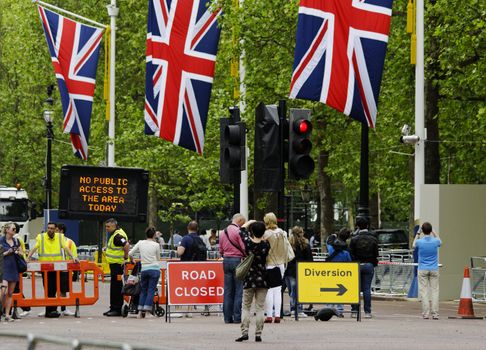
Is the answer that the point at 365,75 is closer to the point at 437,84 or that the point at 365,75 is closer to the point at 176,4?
the point at 176,4

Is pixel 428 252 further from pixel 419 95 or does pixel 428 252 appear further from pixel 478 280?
pixel 419 95

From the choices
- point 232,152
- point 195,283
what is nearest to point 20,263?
point 195,283

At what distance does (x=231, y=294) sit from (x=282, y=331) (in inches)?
93.3

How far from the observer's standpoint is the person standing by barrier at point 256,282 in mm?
19578

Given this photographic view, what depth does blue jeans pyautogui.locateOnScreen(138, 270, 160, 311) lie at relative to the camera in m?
25.4

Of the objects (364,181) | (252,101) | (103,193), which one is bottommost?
(103,193)

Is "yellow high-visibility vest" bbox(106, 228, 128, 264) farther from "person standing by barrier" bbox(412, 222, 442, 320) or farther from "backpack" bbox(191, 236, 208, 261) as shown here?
"person standing by barrier" bbox(412, 222, 442, 320)

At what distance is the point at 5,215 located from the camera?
63.7 m

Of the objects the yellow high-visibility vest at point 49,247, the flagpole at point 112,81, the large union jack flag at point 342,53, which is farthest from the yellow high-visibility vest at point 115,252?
the flagpole at point 112,81

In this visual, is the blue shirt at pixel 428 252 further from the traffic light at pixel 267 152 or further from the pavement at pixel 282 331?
the traffic light at pixel 267 152

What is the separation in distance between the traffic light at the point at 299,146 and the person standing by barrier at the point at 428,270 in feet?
17.9

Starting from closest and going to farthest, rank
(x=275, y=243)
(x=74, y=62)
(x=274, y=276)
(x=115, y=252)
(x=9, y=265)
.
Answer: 1. (x=274, y=276)
2. (x=275, y=243)
3. (x=9, y=265)
4. (x=115, y=252)
5. (x=74, y=62)

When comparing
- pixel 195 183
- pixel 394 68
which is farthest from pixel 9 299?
pixel 195 183

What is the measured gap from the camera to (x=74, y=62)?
4175 cm
